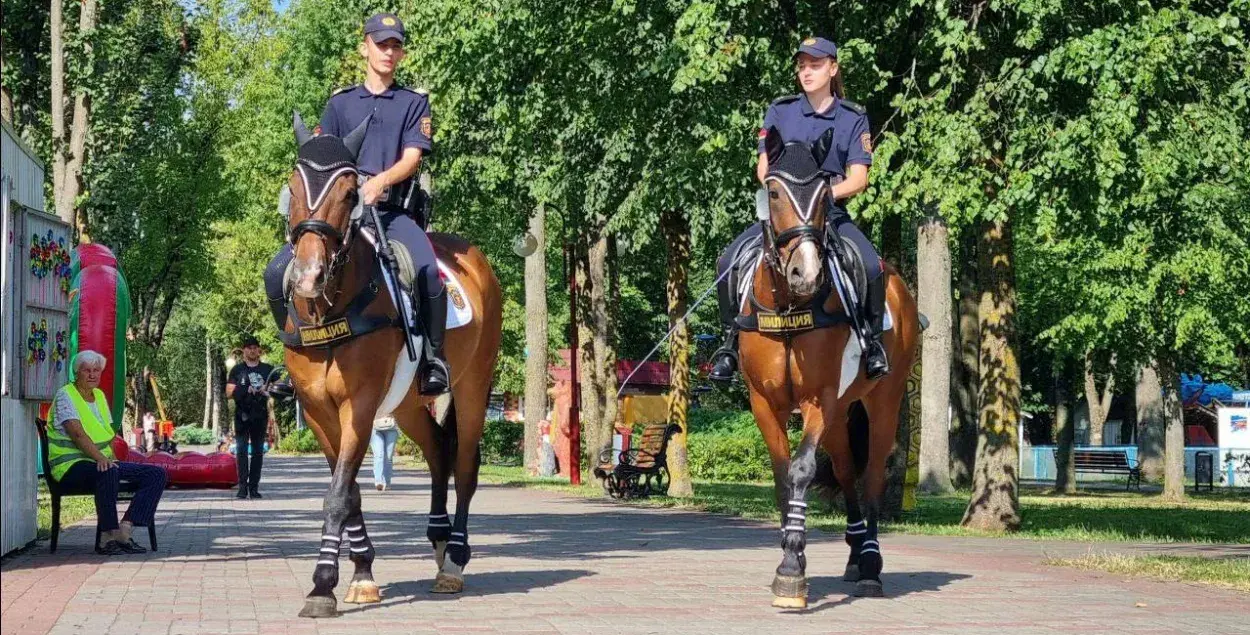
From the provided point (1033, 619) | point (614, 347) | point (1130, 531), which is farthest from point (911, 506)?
point (1033, 619)

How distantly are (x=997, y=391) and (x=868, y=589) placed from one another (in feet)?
31.7

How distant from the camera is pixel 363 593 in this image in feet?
33.8

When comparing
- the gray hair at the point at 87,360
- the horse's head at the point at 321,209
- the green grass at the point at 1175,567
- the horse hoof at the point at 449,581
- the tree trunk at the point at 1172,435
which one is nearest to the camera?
the horse's head at the point at 321,209

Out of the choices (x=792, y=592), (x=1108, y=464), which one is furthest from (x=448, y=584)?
(x=1108, y=464)

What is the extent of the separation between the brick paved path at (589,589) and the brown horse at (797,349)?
45 centimetres

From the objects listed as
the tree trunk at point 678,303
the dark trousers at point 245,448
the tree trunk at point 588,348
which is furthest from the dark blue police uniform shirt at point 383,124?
the tree trunk at point 588,348

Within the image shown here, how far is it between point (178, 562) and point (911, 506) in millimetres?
13188

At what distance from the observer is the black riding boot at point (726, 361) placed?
11219mm

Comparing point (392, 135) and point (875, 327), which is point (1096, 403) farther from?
point (392, 135)

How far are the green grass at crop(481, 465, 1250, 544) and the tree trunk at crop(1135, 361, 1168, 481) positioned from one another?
12.7 m

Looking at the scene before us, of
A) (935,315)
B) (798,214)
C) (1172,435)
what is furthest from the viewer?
(1172,435)

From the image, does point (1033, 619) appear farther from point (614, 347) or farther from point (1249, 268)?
point (1249, 268)

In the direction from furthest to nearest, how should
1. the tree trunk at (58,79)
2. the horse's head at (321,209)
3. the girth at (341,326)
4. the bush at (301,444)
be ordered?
1. the bush at (301,444)
2. the tree trunk at (58,79)
3. the girth at (341,326)
4. the horse's head at (321,209)

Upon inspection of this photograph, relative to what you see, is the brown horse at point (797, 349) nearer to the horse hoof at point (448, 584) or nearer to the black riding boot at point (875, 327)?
the black riding boot at point (875, 327)
